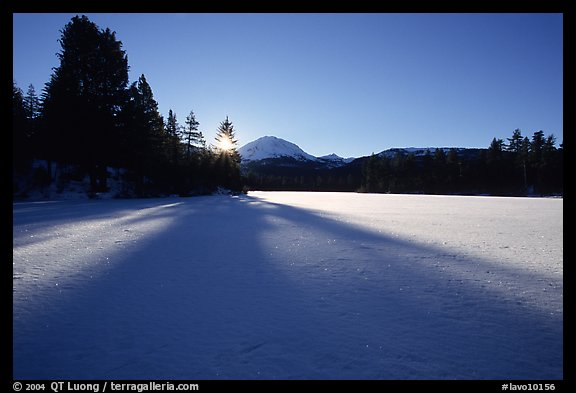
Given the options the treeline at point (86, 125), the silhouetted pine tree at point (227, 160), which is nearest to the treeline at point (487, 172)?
the silhouetted pine tree at point (227, 160)

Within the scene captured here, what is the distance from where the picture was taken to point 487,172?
57.4 m

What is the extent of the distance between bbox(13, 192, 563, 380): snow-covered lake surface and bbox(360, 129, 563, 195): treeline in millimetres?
64842

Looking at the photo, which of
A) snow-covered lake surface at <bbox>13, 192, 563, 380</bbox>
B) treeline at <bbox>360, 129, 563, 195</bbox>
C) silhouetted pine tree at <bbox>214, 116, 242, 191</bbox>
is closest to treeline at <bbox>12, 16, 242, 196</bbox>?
silhouetted pine tree at <bbox>214, 116, 242, 191</bbox>

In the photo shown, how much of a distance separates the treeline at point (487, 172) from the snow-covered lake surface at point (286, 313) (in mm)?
64842

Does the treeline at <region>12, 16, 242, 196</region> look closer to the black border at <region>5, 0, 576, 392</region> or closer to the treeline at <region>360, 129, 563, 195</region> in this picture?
the black border at <region>5, 0, 576, 392</region>

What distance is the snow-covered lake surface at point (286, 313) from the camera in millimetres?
1837

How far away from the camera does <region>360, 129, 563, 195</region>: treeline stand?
5025 centimetres
